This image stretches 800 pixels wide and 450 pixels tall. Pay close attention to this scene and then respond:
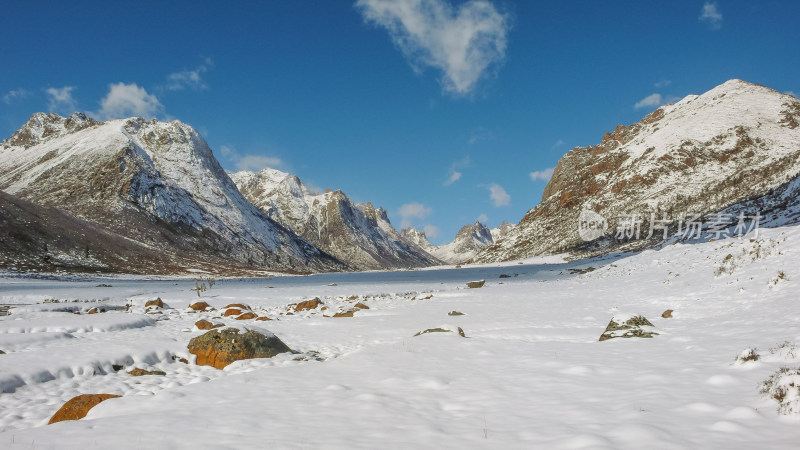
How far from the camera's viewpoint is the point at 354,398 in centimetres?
677

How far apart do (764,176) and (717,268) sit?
70.2 m

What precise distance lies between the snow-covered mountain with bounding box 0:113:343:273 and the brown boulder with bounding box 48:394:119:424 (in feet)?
298

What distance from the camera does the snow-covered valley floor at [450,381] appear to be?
15.9ft

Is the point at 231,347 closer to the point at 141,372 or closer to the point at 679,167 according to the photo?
the point at 141,372

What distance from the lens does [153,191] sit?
129875 mm

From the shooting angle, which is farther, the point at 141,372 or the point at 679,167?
the point at 679,167

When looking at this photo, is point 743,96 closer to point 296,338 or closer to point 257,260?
point 296,338

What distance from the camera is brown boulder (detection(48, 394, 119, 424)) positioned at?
22.4 ft

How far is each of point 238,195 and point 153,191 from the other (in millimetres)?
47007

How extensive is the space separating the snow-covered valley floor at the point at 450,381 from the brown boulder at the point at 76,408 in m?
0.53

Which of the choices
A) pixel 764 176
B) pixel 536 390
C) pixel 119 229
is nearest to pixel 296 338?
pixel 536 390

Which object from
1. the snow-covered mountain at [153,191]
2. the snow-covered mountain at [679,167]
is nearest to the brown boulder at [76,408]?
the snow-covered mountain at [679,167]

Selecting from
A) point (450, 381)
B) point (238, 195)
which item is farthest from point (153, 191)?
point (450, 381)

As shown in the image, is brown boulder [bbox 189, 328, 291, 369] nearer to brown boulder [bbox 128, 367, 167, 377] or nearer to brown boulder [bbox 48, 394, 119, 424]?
brown boulder [bbox 128, 367, 167, 377]
